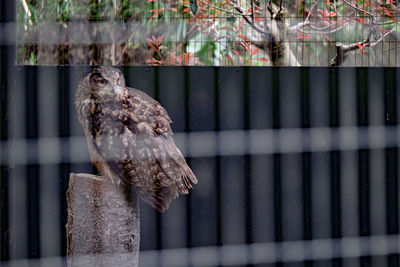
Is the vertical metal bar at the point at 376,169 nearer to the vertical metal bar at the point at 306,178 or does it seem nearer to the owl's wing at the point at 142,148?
the vertical metal bar at the point at 306,178

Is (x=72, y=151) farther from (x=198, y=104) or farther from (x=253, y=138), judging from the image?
(x=253, y=138)

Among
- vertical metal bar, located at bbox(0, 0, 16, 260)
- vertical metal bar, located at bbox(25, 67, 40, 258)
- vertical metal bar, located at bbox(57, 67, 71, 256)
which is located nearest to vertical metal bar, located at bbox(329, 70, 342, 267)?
vertical metal bar, located at bbox(57, 67, 71, 256)

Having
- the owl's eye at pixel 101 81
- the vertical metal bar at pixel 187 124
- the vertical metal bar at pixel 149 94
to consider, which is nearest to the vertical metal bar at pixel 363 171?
the vertical metal bar at pixel 187 124

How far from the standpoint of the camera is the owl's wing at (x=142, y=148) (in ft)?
6.42

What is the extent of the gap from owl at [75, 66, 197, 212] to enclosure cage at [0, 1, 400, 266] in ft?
0.41

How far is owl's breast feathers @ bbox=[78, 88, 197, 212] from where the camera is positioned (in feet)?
6.40

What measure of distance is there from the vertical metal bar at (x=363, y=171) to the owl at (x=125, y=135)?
32.9 inches

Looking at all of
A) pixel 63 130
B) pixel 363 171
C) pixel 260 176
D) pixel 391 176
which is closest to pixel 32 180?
pixel 63 130

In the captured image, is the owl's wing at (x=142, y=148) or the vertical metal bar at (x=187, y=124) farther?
the vertical metal bar at (x=187, y=124)

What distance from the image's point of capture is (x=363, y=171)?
2.34 meters

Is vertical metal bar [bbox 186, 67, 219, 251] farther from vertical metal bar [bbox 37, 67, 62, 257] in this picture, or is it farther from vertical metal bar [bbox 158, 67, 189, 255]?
vertical metal bar [bbox 37, 67, 62, 257]

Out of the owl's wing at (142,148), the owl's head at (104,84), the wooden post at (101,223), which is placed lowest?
the wooden post at (101,223)

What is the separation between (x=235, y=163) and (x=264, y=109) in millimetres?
266

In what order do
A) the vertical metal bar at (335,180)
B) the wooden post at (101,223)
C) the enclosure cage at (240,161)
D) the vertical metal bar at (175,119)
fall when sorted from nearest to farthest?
the wooden post at (101,223) < the enclosure cage at (240,161) < the vertical metal bar at (175,119) < the vertical metal bar at (335,180)
